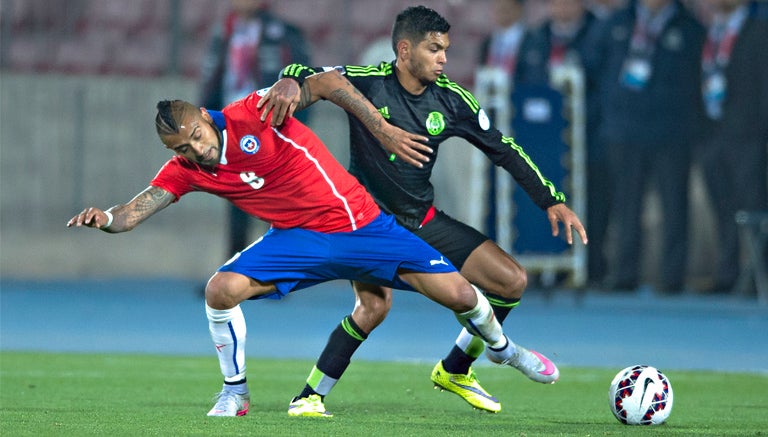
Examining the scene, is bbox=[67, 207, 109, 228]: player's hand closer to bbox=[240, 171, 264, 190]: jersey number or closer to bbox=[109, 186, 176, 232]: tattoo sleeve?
bbox=[109, 186, 176, 232]: tattoo sleeve

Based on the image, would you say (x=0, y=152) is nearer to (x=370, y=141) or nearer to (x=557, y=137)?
(x=557, y=137)

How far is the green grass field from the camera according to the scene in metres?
6.98

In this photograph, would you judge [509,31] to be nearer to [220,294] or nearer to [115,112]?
[115,112]

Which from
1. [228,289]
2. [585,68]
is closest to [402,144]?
[228,289]

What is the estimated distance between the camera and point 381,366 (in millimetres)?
10680

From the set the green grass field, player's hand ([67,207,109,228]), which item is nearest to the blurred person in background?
the green grass field

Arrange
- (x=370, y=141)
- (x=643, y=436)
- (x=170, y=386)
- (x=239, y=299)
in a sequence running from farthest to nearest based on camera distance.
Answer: (x=170, y=386) → (x=370, y=141) → (x=239, y=299) → (x=643, y=436)

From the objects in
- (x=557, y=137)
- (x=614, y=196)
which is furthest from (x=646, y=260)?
(x=557, y=137)

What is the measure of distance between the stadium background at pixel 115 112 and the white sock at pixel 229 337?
9678 millimetres

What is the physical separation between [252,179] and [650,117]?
323 inches

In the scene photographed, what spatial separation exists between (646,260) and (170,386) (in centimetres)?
868

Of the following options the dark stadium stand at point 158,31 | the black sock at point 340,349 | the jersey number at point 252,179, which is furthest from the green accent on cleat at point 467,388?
the dark stadium stand at point 158,31

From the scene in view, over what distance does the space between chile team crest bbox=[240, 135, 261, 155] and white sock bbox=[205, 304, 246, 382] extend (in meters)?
0.76

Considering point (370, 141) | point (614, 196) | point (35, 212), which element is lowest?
point (35, 212)
